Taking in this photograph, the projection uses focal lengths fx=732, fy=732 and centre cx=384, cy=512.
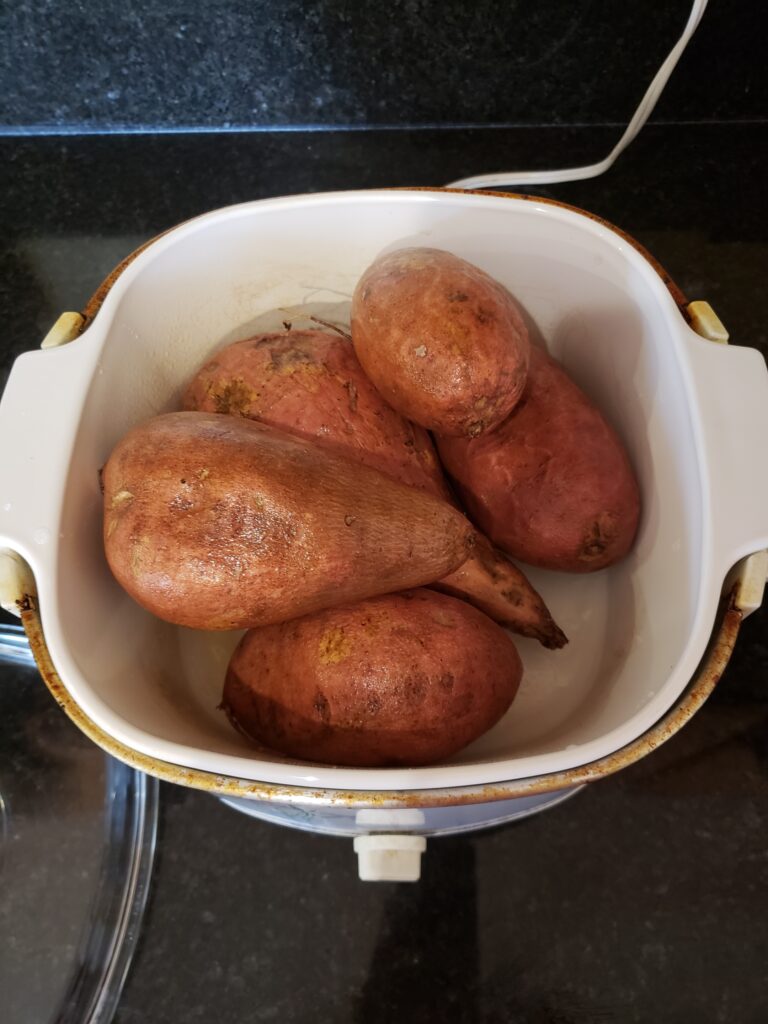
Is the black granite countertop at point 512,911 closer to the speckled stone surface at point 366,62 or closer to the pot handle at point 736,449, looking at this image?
the pot handle at point 736,449

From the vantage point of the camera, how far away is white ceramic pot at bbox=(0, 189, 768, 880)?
456mm

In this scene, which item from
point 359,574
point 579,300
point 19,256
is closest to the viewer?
point 359,574

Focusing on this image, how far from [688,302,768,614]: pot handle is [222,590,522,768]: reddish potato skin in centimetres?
20

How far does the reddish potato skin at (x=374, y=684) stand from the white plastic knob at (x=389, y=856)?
0.18ft

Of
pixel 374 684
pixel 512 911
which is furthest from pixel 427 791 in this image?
pixel 512 911

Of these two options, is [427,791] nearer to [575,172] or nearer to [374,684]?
[374,684]

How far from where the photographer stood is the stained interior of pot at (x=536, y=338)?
54 centimetres

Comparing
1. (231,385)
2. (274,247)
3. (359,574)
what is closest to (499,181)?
(274,247)

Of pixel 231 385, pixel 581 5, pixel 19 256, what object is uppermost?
pixel 581 5

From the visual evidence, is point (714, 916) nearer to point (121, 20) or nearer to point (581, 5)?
point (581, 5)

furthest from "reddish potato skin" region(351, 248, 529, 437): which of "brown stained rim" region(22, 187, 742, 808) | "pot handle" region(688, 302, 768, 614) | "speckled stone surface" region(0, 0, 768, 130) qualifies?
"speckled stone surface" region(0, 0, 768, 130)

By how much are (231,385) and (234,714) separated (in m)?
0.28

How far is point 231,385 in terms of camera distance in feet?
2.07

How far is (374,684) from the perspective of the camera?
54 centimetres
